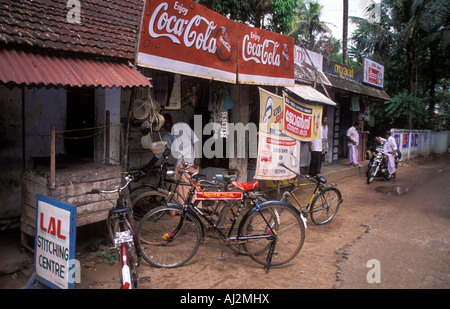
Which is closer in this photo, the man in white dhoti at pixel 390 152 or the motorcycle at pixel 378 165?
the motorcycle at pixel 378 165

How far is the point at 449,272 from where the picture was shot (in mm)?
4383

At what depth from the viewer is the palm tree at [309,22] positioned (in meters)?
29.2

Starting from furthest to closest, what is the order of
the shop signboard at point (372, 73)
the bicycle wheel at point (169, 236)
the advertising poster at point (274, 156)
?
the shop signboard at point (372, 73) < the advertising poster at point (274, 156) < the bicycle wheel at point (169, 236)

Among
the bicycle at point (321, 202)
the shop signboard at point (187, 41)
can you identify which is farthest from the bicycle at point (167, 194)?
the bicycle at point (321, 202)

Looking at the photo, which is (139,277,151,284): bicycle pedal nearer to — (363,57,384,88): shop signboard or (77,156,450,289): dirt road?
(77,156,450,289): dirt road

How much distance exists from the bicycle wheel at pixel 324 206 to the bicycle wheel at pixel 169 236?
2767mm

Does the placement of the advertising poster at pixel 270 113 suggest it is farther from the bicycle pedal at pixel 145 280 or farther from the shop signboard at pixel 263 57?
the bicycle pedal at pixel 145 280

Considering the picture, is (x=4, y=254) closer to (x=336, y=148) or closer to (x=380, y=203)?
(x=380, y=203)

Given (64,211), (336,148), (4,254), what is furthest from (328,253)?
(336,148)

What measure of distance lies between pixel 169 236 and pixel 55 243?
140cm

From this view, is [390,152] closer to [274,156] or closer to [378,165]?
[378,165]

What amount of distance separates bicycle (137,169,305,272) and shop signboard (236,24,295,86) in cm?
265

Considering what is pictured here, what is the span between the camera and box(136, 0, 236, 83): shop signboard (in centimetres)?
460

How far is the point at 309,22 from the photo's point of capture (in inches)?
1167
